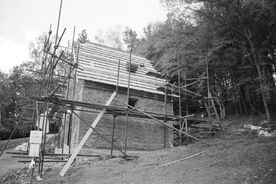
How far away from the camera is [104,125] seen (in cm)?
1453

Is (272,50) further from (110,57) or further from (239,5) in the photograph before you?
(110,57)

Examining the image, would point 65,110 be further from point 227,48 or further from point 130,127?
point 227,48

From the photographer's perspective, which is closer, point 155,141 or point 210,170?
point 210,170

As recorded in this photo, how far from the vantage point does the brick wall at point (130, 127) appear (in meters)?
14.3

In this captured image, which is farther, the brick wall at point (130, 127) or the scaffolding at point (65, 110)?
the brick wall at point (130, 127)

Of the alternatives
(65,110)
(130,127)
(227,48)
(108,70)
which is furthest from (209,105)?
(65,110)

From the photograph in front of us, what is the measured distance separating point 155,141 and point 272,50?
11.9 metres

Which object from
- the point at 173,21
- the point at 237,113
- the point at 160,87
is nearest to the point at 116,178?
the point at 160,87

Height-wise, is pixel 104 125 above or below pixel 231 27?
below

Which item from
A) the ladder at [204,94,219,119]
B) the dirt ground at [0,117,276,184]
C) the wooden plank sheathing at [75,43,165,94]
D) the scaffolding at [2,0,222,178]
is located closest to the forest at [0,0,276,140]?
the ladder at [204,94,219,119]

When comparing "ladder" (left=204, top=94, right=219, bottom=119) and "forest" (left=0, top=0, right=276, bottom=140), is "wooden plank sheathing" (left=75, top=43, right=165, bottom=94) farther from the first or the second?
"ladder" (left=204, top=94, right=219, bottom=119)

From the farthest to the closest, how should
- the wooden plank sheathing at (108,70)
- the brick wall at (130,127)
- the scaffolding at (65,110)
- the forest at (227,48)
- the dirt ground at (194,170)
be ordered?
the forest at (227,48) → the wooden plank sheathing at (108,70) → the brick wall at (130,127) → the scaffolding at (65,110) → the dirt ground at (194,170)

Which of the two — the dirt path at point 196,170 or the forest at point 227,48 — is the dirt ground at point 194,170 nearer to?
the dirt path at point 196,170

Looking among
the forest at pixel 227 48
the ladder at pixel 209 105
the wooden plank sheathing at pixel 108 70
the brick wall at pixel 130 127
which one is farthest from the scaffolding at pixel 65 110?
the forest at pixel 227 48
